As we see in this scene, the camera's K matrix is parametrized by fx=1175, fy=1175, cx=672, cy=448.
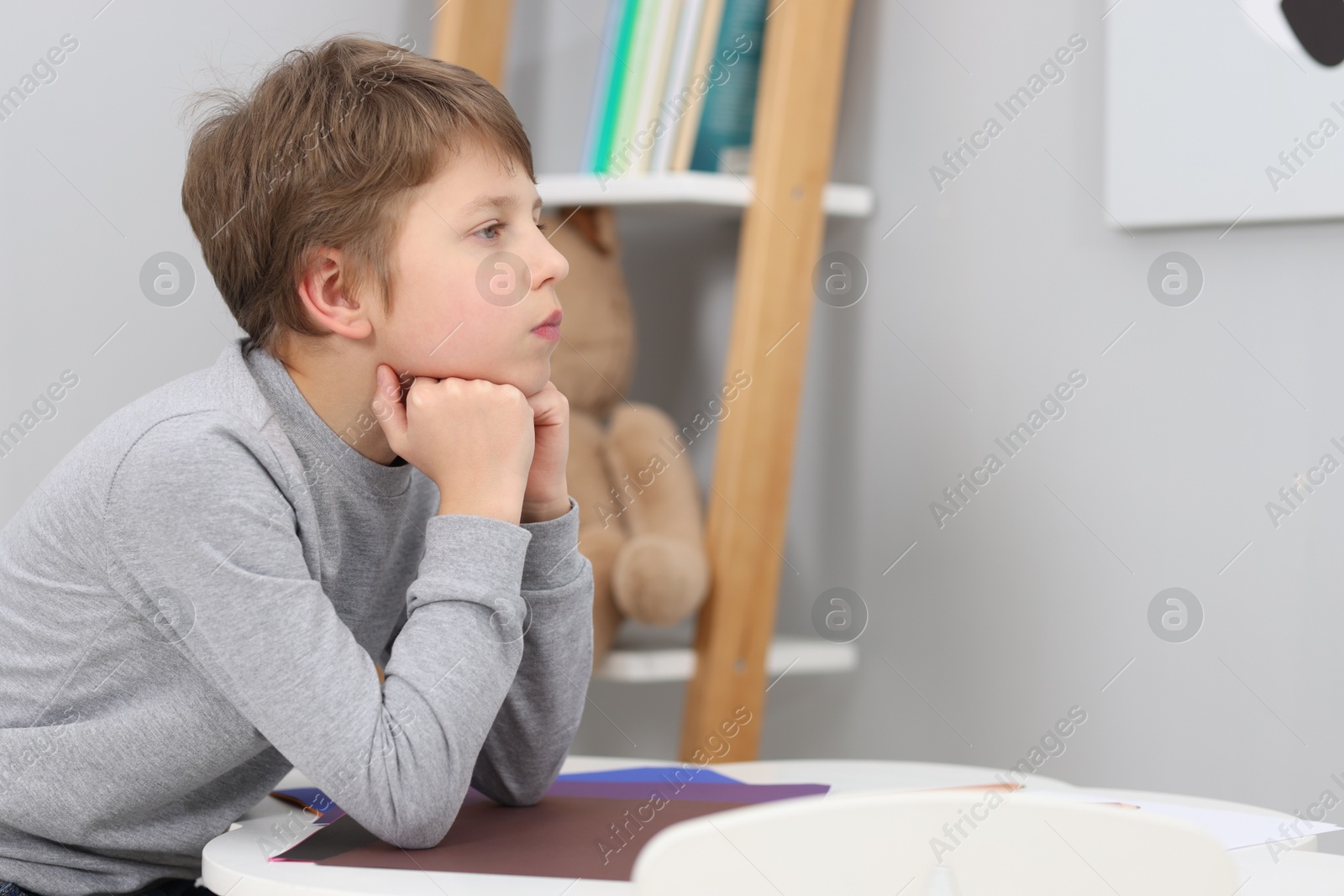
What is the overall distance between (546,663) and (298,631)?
0.22 meters

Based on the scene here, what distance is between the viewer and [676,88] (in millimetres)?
1408

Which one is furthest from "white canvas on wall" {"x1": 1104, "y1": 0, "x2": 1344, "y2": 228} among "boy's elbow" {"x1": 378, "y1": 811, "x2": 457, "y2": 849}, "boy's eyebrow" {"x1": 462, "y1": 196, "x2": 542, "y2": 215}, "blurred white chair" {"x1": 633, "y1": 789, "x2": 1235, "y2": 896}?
"boy's elbow" {"x1": 378, "y1": 811, "x2": 457, "y2": 849}

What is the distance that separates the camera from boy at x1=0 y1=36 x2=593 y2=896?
711mm

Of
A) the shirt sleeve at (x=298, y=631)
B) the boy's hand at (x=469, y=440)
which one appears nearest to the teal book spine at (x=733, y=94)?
the boy's hand at (x=469, y=440)

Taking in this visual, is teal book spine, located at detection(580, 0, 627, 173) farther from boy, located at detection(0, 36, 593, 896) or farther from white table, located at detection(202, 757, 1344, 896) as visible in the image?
white table, located at detection(202, 757, 1344, 896)

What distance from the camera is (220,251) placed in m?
0.89

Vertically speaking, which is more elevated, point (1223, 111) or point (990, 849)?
point (1223, 111)

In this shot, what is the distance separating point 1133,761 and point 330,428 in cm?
90

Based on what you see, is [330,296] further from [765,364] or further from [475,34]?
[475,34]

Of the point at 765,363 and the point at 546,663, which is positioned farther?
the point at 765,363

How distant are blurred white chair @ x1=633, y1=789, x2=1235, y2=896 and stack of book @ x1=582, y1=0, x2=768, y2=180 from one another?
41.0 inches

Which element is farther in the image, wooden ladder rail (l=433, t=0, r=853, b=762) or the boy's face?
wooden ladder rail (l=433, t=0, r=853, b=762)

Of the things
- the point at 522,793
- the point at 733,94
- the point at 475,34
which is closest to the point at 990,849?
the point at 522,793

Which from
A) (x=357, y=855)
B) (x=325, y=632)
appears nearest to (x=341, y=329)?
(x=325, y=632)
